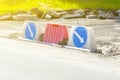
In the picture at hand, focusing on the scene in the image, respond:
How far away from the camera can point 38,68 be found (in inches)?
355

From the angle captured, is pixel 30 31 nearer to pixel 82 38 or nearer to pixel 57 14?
pixel 82 38

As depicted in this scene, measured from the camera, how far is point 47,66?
30.4ft

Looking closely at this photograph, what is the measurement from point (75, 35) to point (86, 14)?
62.4 feet

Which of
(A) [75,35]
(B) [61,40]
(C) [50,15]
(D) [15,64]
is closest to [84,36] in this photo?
(A) [75,35]

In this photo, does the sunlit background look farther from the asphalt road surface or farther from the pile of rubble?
the asphalt road surface

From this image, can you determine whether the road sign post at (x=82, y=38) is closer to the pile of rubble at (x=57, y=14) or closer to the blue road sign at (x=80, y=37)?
the blue road sign at (x=80, y=37)

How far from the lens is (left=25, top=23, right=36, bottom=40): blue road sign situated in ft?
46.8

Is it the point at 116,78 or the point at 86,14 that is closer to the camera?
the point at 116,78

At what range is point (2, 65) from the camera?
368 inches

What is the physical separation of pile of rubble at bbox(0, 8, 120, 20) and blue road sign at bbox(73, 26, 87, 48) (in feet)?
47.9

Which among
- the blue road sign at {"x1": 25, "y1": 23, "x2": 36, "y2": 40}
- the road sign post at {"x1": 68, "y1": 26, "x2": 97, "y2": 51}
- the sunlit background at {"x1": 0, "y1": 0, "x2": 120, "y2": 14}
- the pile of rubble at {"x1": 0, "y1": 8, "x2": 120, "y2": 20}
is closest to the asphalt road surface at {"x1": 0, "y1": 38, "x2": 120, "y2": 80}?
the road sign post at {"x1": 68, "y1": 26, "x2": 97, "y2": 51}

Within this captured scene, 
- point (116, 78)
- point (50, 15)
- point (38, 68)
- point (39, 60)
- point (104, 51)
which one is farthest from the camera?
point (50, 15)

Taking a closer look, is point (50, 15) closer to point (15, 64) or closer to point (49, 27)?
point (49, 27)

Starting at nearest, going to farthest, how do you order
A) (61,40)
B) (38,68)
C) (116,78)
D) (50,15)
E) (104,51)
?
1. (116,78)
2. (38,68)
3. (104,51)
4. (61,40)
5. (50,15)
